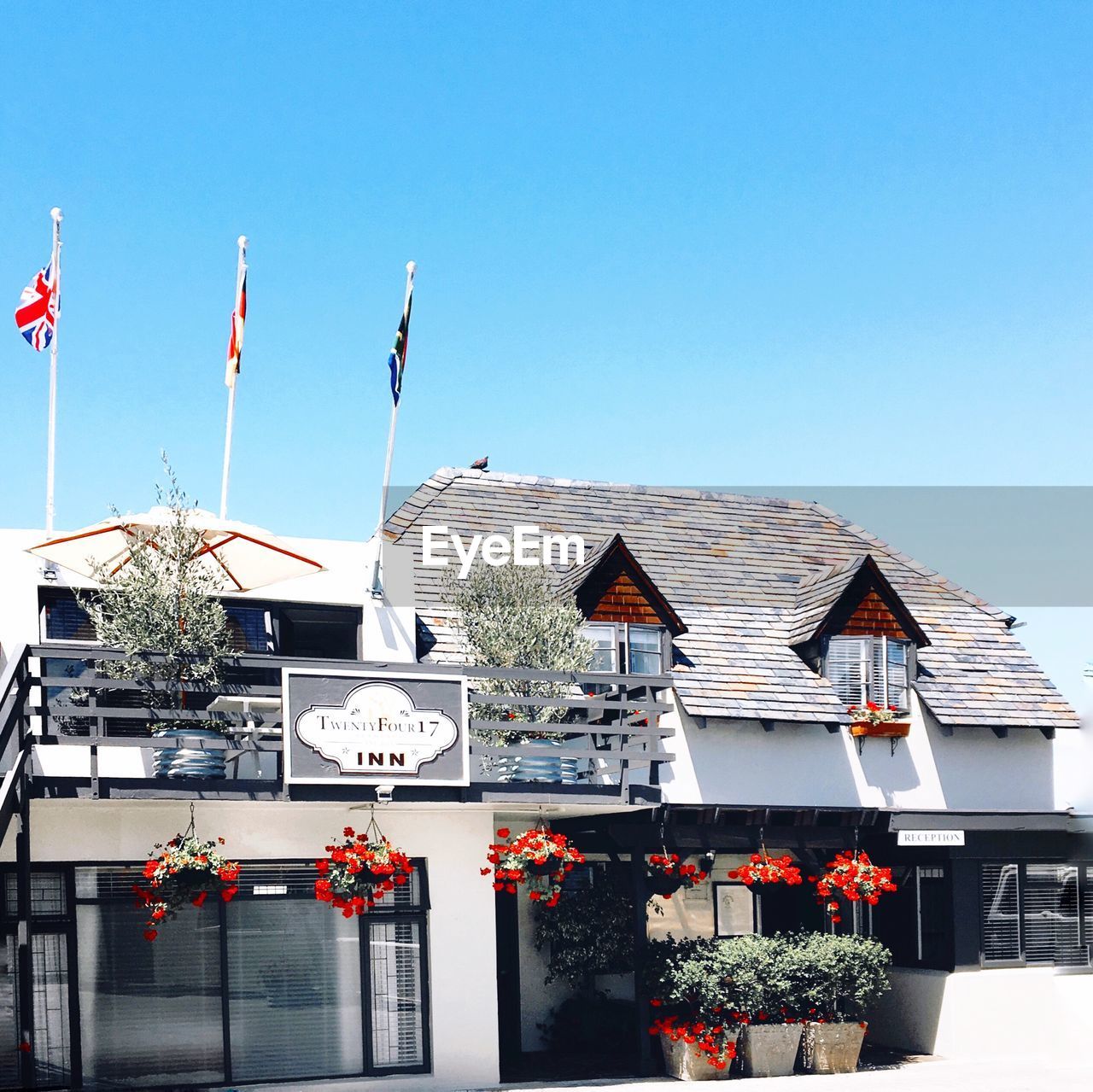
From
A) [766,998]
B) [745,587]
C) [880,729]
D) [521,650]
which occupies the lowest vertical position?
[766,998]

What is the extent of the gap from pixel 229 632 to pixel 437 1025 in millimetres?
4953

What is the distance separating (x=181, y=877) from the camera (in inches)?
647

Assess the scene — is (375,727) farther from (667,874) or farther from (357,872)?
(667,874)

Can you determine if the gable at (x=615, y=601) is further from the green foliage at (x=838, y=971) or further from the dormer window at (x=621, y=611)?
the green foliage at (x=838, y=971)

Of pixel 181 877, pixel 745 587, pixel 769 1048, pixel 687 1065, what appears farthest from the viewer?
pixel 745 587

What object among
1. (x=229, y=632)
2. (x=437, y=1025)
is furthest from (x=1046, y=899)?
(x=229, y=632)

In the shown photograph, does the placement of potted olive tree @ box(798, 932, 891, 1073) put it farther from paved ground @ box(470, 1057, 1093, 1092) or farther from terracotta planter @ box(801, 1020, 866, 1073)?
paved ground @ box(470, 1057, 1093, 1092)

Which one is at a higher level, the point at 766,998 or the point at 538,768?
the point at 538,768

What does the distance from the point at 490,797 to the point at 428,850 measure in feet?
4.77

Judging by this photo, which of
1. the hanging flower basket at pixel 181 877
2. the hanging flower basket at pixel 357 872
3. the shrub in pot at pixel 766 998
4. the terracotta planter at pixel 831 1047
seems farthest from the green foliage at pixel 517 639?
the terracotta planter at pixel 831 1047

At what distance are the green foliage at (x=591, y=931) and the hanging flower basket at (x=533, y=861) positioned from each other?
7.08 feet

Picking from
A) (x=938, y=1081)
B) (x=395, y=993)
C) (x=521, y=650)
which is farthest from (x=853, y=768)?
(x=395, y=993)

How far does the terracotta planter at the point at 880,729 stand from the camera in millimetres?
21281

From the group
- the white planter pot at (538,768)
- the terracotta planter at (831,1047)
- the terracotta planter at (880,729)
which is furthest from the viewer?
the terracotta planter at (880,729)
